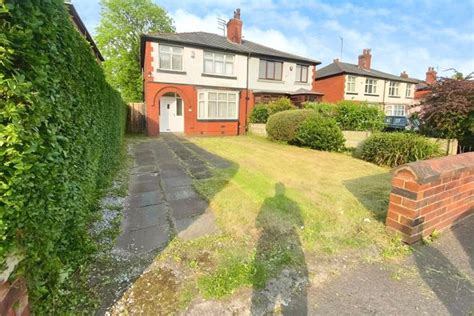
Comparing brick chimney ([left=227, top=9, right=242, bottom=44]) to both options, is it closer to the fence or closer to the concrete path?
the fence

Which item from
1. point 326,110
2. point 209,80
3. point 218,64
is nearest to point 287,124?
point 326,110

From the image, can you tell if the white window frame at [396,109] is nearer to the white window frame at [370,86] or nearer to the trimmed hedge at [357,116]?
the white window frame at [370,86]

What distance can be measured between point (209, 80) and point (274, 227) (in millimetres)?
14084

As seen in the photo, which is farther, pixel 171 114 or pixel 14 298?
pixel 171 114

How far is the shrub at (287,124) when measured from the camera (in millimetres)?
10961

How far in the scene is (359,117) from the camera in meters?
10.8

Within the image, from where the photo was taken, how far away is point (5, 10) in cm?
121

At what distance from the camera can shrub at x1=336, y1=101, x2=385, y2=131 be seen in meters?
10.7

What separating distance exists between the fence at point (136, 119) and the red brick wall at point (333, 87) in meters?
16.7

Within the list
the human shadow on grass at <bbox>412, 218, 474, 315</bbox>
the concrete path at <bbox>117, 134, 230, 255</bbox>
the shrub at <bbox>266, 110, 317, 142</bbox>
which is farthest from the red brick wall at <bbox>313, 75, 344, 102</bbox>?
the human shadow on grass at <bbox>412, 218, 474, 315</bbox>

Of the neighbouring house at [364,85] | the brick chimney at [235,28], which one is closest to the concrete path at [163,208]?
the brick chimney at [235,28]

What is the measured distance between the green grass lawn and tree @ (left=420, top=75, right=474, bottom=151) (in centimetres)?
315

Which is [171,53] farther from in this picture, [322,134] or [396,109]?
[396,109]

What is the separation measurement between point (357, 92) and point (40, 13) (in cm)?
2783
